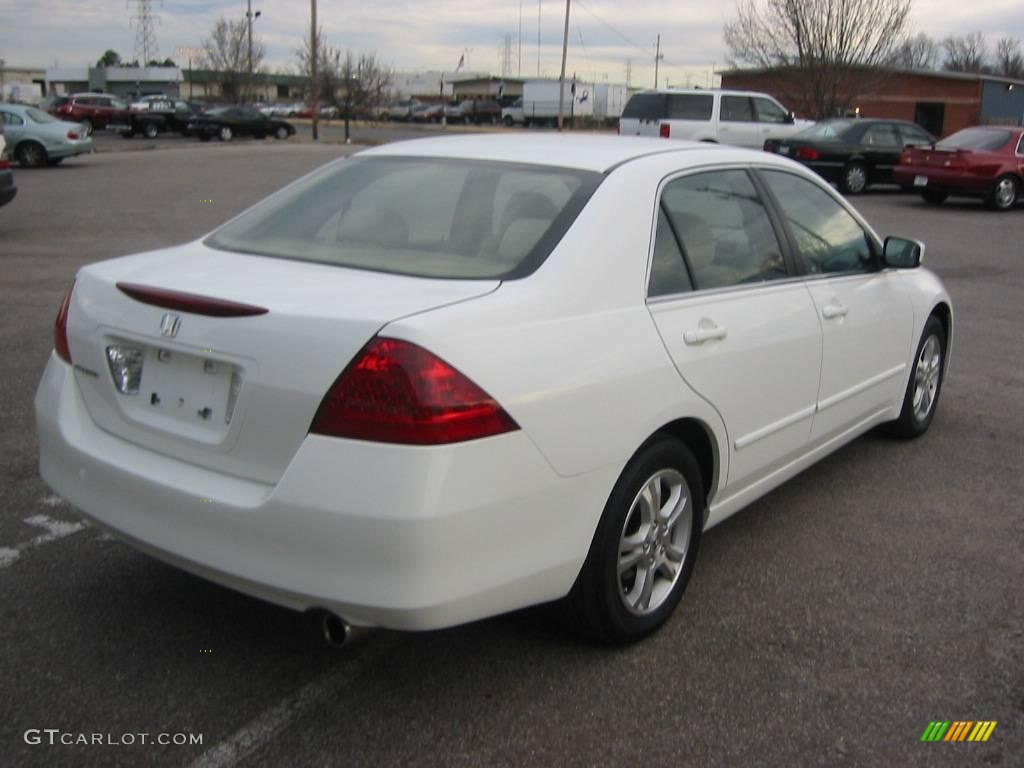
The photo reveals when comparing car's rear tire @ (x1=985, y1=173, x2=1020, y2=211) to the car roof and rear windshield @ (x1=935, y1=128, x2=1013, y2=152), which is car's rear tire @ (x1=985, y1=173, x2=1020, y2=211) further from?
the car roof

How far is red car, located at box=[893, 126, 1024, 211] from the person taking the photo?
19438mm

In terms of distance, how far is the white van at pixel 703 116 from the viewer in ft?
77.0

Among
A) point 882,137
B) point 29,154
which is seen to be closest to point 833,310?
point 882,137

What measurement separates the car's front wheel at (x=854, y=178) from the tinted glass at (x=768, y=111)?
10.9ft

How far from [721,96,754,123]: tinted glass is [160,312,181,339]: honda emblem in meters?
22.3

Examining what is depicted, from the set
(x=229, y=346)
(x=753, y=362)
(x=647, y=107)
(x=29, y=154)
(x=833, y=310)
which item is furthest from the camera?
(x=29, y=154)

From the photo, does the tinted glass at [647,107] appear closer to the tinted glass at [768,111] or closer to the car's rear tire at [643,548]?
the tinted glass at [768,111]

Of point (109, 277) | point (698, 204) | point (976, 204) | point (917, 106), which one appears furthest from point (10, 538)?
point (917, 106)

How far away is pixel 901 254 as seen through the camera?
16.2 ft

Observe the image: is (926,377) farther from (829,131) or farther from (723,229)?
(829,131)

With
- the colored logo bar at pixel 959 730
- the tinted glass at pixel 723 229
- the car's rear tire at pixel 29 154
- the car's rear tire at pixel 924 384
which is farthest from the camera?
the car's rear tire at pixel 29 154

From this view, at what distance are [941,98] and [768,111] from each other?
104ft

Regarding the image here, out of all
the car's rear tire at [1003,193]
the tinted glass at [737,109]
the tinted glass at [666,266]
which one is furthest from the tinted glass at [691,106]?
the tinted glass at [666,266]

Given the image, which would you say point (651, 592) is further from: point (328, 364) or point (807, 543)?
point (328, 364)
